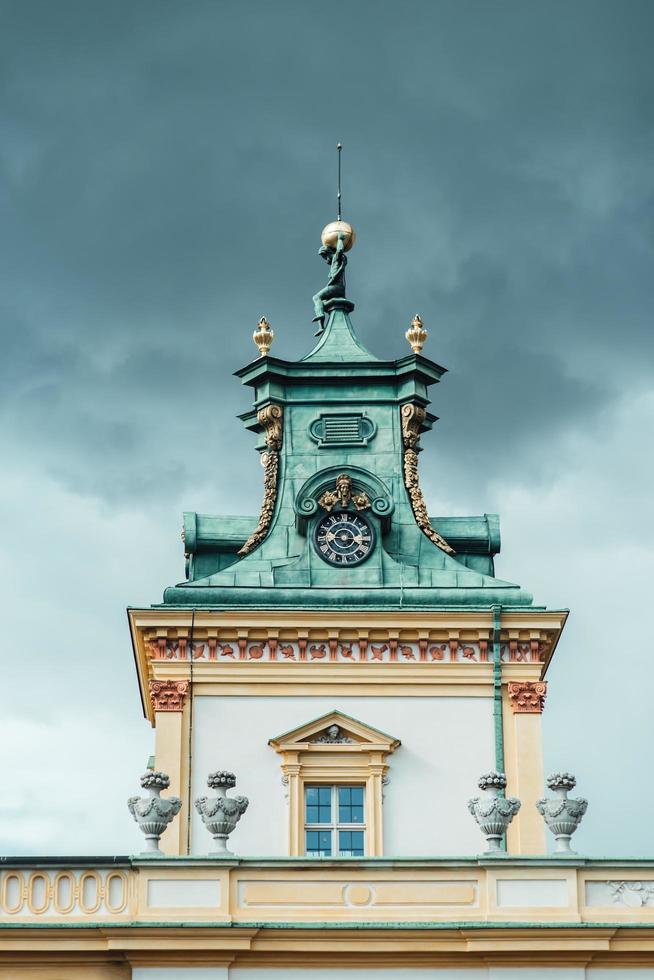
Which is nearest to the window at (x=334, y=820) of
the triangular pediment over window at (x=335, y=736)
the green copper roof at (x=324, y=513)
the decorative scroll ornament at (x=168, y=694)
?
the triangular pediment over window at (x=335, y=736)

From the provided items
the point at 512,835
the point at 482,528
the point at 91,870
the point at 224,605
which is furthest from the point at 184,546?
the point at 91,870

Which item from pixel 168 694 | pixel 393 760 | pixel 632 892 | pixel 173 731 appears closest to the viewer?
pixel 632 892

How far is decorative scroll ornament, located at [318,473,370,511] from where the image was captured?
44.5 m

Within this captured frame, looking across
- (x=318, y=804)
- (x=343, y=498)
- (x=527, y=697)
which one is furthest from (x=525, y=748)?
(x=343, y=498)

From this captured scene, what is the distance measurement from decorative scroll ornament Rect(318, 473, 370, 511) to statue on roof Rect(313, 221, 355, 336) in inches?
239

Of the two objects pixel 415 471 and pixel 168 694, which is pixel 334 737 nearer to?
pixel 168 694

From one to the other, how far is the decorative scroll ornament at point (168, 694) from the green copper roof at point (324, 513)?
5.80 ft

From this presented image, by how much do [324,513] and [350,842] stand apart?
7.40m

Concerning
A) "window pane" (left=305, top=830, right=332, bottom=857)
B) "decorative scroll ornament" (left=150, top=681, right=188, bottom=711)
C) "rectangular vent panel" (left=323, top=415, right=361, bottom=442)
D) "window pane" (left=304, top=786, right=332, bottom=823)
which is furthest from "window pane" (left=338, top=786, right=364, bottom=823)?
"rectangular vent panel" (left=323, top=415, right=361, bottom=442)

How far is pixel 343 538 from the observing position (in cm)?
4453

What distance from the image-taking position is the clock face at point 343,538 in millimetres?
44281

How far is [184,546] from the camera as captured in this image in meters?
45.6

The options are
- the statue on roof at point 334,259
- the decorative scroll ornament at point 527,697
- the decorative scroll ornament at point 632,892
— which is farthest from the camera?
the statue on roof at point 334,259

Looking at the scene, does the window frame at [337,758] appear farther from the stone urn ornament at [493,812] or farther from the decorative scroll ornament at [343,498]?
the stone urn ornament at [493,812]
